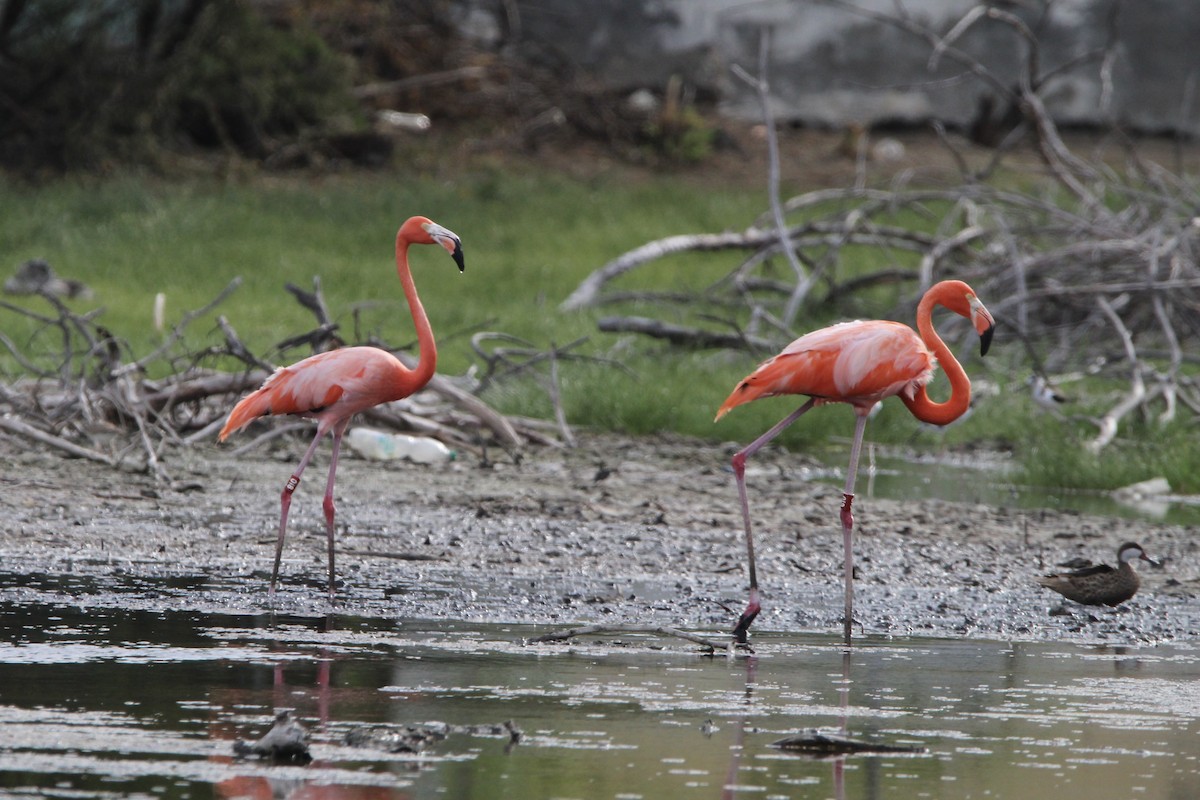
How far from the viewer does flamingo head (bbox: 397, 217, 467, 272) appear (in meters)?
6.65

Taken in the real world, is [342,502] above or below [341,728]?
above

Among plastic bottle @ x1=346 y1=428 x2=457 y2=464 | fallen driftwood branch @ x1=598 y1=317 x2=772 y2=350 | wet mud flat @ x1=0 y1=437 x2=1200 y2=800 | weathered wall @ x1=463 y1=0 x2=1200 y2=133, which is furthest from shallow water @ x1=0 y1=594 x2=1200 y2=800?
weathered wall @ x1=463 y1=0 x2=1200 y2=133

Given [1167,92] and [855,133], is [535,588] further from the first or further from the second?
[1167,92]

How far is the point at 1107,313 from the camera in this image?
35.9ft

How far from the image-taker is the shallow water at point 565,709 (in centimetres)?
379

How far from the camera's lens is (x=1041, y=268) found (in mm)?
11766

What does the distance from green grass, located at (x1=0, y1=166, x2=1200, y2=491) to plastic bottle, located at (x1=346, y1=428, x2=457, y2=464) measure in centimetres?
82

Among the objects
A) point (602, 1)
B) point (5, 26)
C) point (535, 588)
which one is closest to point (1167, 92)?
point (602, 1)

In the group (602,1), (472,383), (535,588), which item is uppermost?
(602,1)

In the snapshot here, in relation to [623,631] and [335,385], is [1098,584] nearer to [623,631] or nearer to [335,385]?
[623,631]

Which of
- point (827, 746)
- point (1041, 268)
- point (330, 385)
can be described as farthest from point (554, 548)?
point (1041, 268)

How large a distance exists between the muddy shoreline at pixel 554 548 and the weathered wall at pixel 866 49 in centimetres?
952

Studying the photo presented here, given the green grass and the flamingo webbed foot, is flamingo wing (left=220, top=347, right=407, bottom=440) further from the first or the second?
the green grass

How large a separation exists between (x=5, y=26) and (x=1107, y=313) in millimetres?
10191
